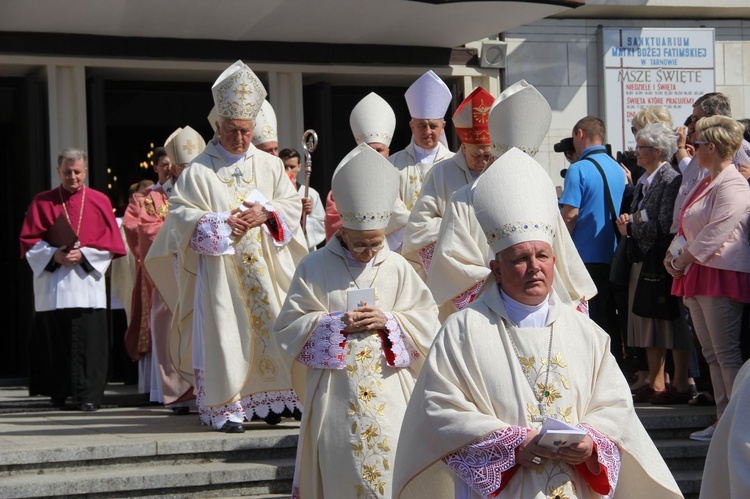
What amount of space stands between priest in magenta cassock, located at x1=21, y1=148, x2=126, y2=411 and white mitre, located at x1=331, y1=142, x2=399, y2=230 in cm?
411

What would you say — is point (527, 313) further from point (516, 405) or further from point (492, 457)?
point (492, 457)

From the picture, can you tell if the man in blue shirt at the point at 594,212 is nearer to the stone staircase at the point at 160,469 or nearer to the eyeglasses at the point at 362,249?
the stone staircase at the point at 160,469

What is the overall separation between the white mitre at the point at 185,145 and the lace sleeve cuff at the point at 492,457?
620 cm

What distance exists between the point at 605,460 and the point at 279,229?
4490 mm

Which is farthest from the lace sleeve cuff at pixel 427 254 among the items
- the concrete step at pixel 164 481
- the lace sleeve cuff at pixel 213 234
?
the concrete step at pixel 164 481

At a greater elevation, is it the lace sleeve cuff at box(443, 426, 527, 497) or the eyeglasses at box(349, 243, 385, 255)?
the eyeglasses at box(349, 243, 385, 255)

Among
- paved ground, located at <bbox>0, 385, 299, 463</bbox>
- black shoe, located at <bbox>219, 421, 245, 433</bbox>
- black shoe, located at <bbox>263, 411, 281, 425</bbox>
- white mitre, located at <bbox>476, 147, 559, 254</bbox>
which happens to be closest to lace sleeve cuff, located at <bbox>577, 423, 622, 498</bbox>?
white mitre, located at <bbox>476, 147, 559, 254</bbox>

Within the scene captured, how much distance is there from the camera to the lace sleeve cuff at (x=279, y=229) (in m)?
8.73

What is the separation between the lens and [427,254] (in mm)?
8344

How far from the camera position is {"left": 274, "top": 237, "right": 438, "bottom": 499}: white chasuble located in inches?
249

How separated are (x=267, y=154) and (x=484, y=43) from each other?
5245mm

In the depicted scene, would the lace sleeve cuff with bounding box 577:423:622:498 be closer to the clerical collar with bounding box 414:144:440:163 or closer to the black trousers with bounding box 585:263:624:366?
the clerical collar with bounding box 414:144:440:163

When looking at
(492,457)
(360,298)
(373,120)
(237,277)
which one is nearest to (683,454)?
(360,298)

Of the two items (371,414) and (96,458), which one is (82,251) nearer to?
(96,458)
